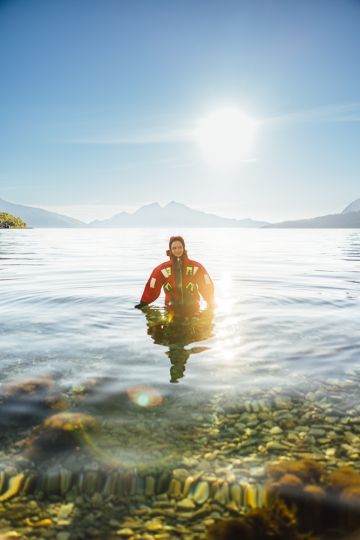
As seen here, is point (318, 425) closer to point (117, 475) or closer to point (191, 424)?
point (191, 424)

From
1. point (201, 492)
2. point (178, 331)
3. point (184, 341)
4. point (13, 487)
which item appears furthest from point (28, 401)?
point (178, 331)

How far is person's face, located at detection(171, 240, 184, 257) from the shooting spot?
41.7ft

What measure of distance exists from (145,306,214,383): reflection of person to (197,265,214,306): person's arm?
0.45m

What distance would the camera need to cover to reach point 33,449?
4.82 meters

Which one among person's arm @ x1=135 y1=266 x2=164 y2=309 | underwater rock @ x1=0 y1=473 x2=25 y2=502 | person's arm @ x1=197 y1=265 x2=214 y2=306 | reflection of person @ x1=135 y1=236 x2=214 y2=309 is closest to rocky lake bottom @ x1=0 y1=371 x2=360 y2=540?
underwater rock @ x1=0 y1=473 x2=25 y2=502

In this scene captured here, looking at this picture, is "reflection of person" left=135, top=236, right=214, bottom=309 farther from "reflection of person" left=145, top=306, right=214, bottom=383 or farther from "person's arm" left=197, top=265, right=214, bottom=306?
"reflection of person" left=145, top=306, right=214, bottom=383

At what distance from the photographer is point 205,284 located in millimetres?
13523

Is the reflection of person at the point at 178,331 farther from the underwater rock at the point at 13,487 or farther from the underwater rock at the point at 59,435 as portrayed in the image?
the underwater rock at the point at 13,487

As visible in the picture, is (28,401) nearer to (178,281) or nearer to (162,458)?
(162,458)

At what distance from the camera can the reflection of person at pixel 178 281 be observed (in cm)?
1294

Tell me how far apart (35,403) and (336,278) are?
19.5 metres

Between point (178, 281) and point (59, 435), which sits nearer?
point (59, 435)

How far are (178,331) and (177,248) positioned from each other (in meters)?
2.91

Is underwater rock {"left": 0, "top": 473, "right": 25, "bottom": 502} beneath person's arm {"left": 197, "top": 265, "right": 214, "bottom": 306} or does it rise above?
beneath
